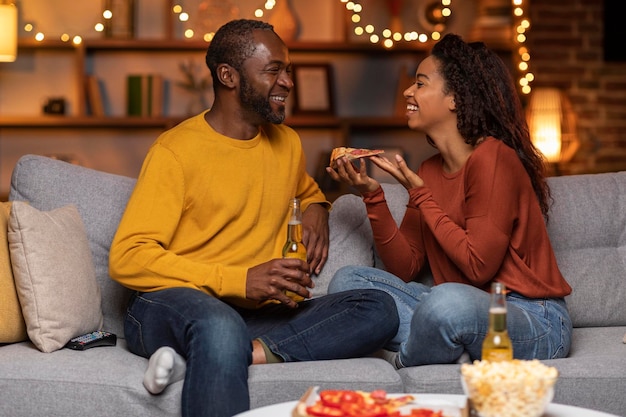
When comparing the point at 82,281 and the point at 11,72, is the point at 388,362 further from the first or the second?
the point at 11,72

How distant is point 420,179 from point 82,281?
3.28 feet

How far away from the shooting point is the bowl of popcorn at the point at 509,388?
161 centimetres

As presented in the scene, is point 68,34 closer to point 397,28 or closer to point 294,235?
point 397,28

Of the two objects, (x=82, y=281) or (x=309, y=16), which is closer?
(x=82, y=281)

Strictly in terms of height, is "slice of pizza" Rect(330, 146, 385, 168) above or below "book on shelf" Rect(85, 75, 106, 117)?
below

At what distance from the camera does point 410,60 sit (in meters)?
5.66

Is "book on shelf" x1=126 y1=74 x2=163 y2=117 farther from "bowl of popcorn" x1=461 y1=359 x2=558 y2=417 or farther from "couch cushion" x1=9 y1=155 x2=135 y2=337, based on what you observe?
"bowl of popcorn" x1=461 y1=359 x2=558 y2=417

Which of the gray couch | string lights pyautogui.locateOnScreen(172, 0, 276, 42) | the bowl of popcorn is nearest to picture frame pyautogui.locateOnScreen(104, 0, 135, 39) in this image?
string lights pyautogui.locateOnScreen(172, 0, 276, 42)

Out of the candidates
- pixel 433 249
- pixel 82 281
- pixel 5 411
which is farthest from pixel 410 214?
pixel 5 411

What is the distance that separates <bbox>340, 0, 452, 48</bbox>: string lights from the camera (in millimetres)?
5531

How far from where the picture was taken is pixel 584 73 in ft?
18.7

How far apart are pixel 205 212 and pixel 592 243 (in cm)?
129

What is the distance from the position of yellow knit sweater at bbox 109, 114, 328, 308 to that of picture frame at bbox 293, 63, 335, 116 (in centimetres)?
256

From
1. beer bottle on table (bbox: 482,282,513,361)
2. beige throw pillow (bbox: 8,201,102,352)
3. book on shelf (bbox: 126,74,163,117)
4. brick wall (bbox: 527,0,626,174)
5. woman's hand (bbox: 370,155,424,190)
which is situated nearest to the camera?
beer bottle on table (bbox: 482,282,513,361)
